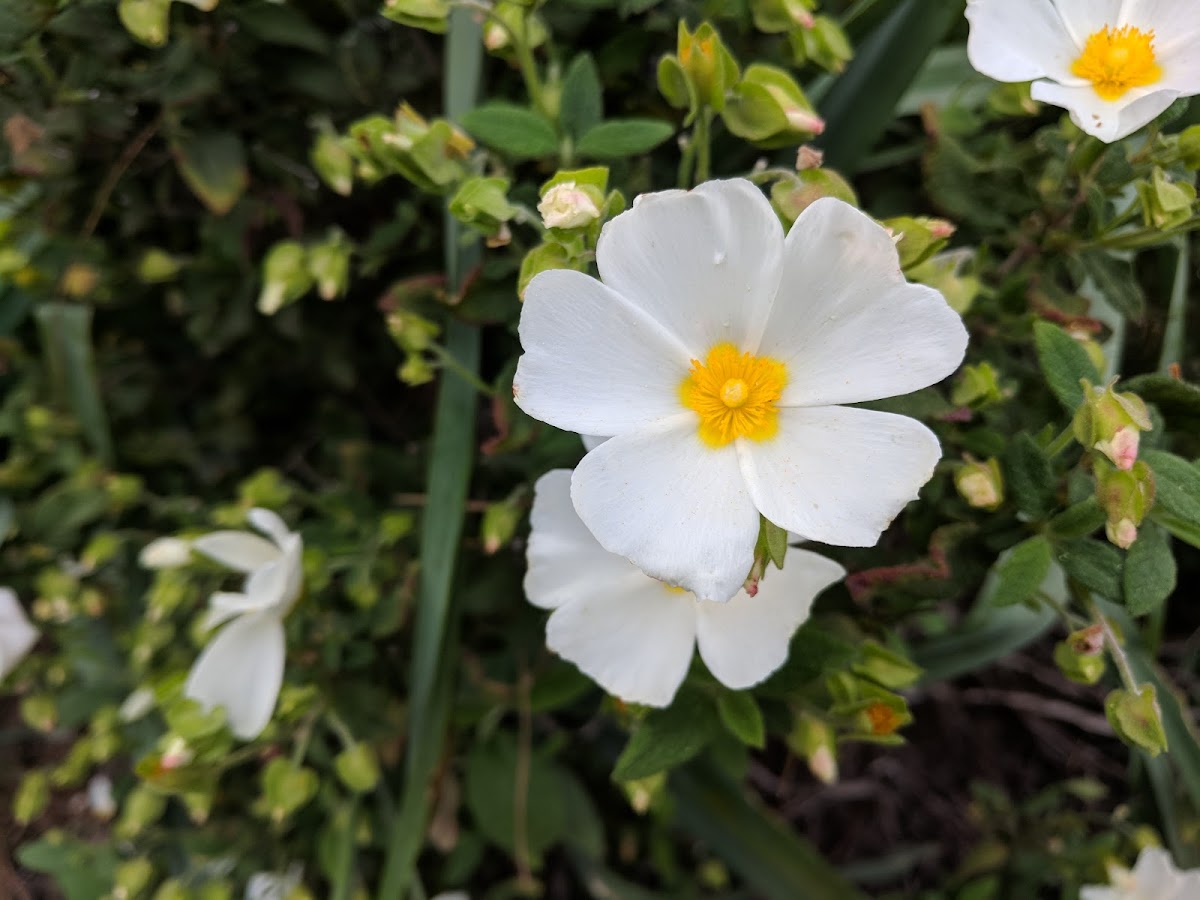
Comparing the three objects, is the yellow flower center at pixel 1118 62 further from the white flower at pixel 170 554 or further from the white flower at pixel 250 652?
the white flower at pixel 170 554

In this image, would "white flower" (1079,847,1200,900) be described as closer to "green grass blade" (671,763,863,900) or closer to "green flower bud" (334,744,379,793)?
"green grass blade" (671,763,863,900)

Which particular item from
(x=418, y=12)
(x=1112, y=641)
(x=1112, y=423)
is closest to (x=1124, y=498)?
(x=1112, y=423)

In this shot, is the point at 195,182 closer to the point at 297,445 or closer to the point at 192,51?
the point at 192,51

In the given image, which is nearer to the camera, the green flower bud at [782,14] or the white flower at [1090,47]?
the white flower at [1090,47]

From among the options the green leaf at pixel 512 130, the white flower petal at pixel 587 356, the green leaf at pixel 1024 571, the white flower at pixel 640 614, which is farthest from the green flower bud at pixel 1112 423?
the green leaf at pixel 512 130

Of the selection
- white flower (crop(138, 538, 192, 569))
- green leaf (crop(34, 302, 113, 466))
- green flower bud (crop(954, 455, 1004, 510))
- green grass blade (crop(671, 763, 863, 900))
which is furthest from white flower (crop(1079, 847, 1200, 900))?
green leaf (crop(34, 302, 113, 466))

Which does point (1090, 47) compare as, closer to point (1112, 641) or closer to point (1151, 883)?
point (1112, 641)
